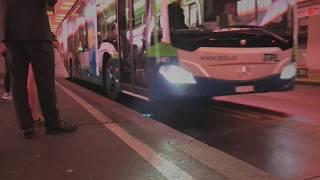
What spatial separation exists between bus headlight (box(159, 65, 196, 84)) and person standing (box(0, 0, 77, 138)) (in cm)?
248

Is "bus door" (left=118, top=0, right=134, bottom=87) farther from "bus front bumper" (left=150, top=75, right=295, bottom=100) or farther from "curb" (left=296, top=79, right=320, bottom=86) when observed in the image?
"curb" (left=296, top=79, right=320, bottom=86)

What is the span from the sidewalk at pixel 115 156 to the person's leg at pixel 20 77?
30cm

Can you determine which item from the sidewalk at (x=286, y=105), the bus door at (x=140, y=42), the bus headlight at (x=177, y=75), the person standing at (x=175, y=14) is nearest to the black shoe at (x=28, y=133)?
the bus headlight at (x=177, y=75)

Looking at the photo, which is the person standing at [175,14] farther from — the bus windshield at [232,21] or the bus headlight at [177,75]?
the bus headlight at [177,75]

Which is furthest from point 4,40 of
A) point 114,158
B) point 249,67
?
point 249,67

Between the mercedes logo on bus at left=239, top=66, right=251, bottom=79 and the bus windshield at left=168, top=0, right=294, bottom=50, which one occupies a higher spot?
the bus windshield at left=168, top=0, right=294, bottom=50

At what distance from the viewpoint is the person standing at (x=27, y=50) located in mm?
5652

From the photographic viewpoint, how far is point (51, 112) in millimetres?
6059

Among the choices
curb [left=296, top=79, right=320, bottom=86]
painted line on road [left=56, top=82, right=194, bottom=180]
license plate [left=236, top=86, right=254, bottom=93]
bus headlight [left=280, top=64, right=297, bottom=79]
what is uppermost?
bus headlight [left=280, top=64, right=297, bottom=79]

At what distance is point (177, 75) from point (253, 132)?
1.41m

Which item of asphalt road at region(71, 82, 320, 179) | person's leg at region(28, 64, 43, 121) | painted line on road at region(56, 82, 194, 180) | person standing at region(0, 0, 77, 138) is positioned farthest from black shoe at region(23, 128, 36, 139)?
asphalt road at region(71, 82, 320, 179)

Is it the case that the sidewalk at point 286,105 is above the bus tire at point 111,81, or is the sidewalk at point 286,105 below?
below

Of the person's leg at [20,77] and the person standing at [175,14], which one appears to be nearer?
the person's leg at [20,77]

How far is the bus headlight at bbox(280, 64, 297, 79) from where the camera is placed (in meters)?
8.83
